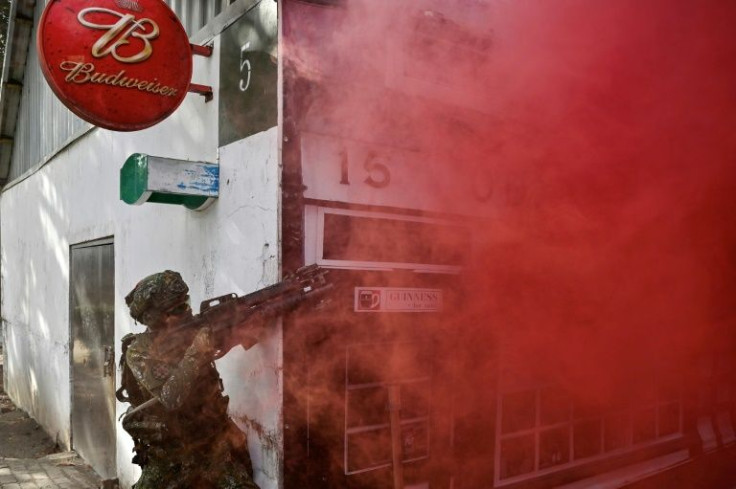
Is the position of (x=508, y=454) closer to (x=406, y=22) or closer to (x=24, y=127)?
(x=406, y=22)

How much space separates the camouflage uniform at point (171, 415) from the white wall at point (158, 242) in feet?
0.94

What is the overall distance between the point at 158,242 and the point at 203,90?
127cm

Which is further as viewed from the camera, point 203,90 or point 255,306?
point 203,90

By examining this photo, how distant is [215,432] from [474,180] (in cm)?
231

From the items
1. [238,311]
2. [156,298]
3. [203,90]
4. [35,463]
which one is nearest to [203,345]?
[238,311]

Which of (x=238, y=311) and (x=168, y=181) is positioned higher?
(x=168, y=181)

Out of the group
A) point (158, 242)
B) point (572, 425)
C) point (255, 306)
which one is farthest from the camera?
point (572, 425)

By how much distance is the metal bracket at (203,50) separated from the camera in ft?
12.1

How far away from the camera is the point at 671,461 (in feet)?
18.4

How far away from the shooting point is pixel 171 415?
3.06m

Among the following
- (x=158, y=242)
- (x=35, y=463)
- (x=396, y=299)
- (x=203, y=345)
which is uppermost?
(x=158, y=242)

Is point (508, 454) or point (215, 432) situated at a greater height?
point (215, 432)

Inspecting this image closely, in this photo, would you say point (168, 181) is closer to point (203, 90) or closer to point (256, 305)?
point (203, 90)

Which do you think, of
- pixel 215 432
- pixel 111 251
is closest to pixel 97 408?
pixel 111 251
